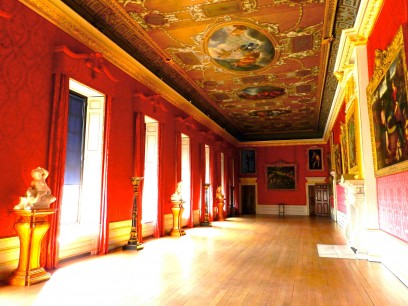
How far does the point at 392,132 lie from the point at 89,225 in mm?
5910

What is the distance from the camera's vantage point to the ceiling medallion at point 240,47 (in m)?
7.38

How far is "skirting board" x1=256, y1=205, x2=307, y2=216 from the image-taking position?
18.9 meters

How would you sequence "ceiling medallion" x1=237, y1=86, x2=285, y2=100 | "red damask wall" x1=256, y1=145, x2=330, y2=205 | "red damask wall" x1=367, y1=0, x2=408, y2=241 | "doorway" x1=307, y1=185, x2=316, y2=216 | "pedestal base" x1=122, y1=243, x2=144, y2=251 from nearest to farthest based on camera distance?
1. "red damask wall" x1=367, y1=0, x2=408, y2=241
2. "pedestal base" x1=122, y1=243, x2=144, y2=251
3. "ceiling medallion" x1=237, y1=86, x2=285, y2=100
4. "doorway" x1=307, y1=185, x2=316, y2=216
5. "red damask wall" x1=256, y1=145, x2=330, y2=205

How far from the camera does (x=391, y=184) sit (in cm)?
492

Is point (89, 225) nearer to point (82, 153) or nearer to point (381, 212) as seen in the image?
point (82, 153)

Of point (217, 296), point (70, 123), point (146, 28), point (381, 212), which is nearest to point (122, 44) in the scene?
point (146, 28)

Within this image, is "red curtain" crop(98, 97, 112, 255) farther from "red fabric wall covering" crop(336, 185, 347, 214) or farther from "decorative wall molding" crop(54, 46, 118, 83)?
"red fabric wall covering" crop(336, 185, 347, 214)

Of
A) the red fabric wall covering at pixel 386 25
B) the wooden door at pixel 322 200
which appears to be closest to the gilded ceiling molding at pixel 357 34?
the red fabric wall covering at pixel 386 25

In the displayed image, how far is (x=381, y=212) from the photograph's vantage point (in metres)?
5.73

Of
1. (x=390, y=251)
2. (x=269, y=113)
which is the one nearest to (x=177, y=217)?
(x=390, y=251)

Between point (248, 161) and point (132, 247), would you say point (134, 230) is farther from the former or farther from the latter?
point (248, 161)

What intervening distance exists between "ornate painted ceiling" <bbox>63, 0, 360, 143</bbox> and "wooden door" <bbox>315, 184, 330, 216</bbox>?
272 inches

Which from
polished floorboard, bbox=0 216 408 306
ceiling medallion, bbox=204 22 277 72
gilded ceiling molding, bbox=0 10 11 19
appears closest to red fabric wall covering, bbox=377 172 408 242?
polished floorboard, bbox=0 216 408 306

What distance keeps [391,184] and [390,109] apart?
122 centimetres
